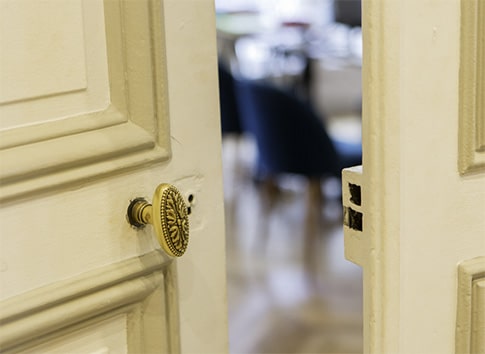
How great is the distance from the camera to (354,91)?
16.9ft

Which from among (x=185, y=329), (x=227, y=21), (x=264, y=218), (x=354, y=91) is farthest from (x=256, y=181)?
(x=185, y=329)

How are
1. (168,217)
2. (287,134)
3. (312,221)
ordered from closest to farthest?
(168,217) < (287,134) < (312,221)

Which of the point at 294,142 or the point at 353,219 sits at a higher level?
the point at 353,219

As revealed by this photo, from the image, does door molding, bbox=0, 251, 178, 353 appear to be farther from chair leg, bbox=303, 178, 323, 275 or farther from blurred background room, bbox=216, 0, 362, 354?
chair leg, bbox=303, 178, 323, 275

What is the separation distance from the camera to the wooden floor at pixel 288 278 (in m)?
2.86

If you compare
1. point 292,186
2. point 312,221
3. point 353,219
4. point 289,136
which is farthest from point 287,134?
point 353,219

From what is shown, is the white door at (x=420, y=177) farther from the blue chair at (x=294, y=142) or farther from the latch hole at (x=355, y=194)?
the blue chair at (x=294, y=142)

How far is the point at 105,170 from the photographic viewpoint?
818mm

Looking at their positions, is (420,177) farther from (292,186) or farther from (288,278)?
(292,186)

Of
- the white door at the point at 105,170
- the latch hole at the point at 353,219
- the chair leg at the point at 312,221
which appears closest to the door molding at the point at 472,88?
the latch hole at the point at 353,219

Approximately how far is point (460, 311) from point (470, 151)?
16 cm

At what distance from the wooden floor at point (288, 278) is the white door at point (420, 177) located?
189 cm

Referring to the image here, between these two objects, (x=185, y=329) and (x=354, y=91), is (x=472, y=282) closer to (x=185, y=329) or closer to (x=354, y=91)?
(x=185, y=329)

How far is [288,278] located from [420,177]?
2537 millimetres
